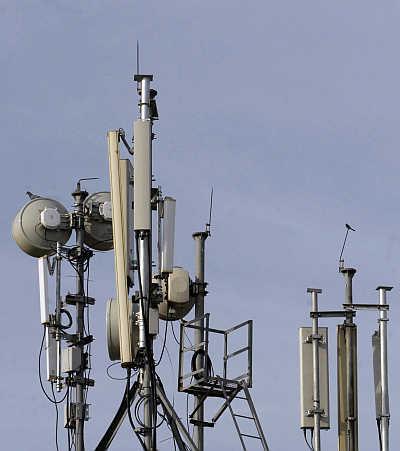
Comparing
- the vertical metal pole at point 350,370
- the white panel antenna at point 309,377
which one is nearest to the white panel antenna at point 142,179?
the white panel antenna at point 309,377

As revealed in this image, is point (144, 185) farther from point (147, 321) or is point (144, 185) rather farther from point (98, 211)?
point (98, 211)

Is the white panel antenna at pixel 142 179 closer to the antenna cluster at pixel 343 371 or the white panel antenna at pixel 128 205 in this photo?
the white panel antenna at pixel 128 205

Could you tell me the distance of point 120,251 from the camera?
36.7 m

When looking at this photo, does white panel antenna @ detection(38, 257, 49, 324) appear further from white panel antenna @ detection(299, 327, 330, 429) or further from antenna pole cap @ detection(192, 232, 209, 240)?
white panel antenna @ detection(299, 327, 330, 429)

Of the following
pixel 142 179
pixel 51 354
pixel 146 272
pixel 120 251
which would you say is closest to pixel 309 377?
pixel 146 272

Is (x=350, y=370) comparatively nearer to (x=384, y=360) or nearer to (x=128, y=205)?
(x=384, y=360)

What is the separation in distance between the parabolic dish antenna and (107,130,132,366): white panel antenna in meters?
5.24

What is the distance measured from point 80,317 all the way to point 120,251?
19.2 ft

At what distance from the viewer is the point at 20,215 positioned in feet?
140

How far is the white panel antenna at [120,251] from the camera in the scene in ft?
119

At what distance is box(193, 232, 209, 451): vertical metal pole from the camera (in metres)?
40.1

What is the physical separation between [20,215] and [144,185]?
22.5 feet

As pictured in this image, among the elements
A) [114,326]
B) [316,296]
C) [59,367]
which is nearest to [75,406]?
[59,367]

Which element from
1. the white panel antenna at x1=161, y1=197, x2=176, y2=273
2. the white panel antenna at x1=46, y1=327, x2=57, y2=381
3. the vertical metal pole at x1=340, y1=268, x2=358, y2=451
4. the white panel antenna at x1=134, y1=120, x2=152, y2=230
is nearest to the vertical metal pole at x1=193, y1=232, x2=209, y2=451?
the white panel antenna at x1=161, y1=197, x2=176, y2=273
